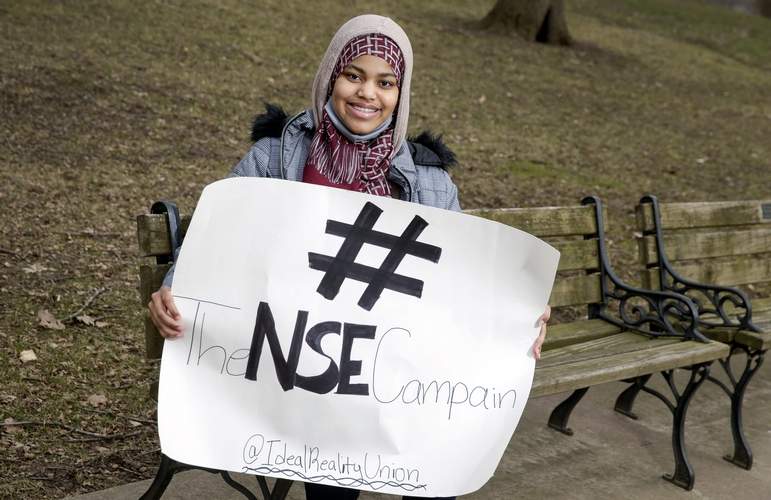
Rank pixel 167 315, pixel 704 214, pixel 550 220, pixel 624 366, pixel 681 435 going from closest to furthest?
1. pixel 167 315
2. pixel 624 366
3. pixel 681 435
4. pixel 550 220
5. pixel 704 214

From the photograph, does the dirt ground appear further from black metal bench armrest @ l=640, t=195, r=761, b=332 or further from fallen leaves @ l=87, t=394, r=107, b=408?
black metal bench armrest @ l=640, t=195, r=761, b=332

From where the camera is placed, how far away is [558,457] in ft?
14.0

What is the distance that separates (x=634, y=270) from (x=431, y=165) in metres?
4.22

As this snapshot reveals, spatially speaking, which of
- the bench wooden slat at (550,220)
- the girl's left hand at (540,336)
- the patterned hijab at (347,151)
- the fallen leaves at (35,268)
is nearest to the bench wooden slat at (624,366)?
the girl's left hand at (540,336)

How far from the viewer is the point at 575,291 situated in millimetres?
4527

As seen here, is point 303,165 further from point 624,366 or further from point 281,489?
point 624,366

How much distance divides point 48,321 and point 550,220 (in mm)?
2427

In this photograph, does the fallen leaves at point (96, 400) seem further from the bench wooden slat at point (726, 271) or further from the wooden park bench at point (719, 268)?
the bench wooden slat at point (726, 271)

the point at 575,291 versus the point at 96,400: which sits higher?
the point at 575,291

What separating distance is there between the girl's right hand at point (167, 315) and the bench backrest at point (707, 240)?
9.21 ft

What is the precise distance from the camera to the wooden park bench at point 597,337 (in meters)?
3.75

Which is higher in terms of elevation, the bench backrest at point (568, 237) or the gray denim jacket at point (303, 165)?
the gray denim jacket at point (303, 165)

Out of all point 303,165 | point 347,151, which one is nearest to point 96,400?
point 303,165

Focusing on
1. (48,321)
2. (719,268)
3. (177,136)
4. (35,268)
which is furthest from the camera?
(177,136)
